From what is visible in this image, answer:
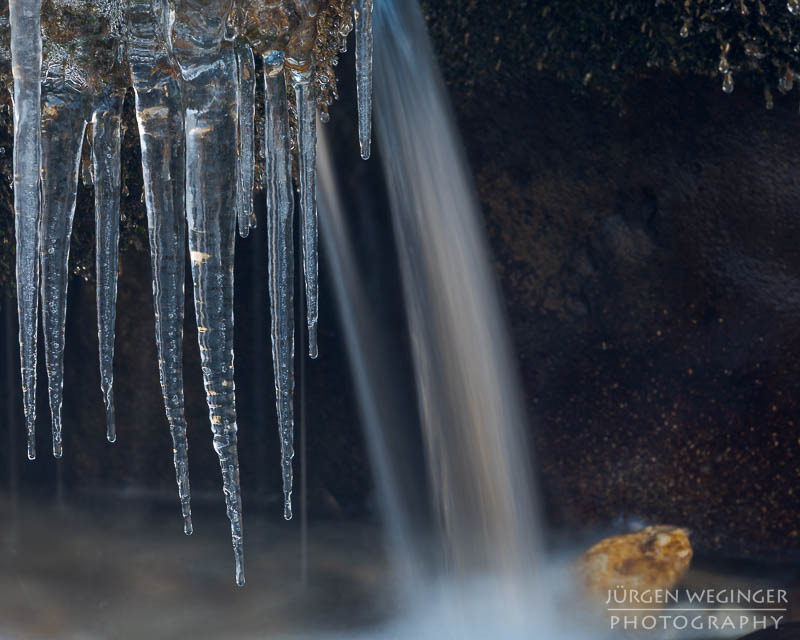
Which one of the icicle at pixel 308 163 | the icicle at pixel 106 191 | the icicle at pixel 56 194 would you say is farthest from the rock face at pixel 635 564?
the icicle at pixel 56 194

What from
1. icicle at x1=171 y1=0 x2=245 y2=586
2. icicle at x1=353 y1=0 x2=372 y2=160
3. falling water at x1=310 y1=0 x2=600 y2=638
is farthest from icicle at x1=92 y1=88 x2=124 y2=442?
falling water at x1=310 y1=0 x2=600 y2=638

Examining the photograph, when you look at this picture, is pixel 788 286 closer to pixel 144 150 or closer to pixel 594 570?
pixel 594 570

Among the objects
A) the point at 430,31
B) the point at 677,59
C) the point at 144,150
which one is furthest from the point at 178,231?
the point at 677,59

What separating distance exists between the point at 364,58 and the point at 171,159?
1.35 meters

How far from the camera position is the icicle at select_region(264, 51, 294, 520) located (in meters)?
3.88

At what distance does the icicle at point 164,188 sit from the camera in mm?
3562

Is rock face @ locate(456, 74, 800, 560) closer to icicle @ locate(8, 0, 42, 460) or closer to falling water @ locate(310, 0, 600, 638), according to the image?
falling water @ locate(310, 0, 600, 638)

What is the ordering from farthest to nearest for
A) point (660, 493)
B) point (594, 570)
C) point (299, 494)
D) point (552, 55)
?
point (299, 494)
point (660, 493)
point (552, 55)
point (594, 570)

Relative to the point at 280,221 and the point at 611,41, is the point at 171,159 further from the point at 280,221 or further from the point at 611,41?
the point at 611,41

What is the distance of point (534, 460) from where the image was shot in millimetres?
7613

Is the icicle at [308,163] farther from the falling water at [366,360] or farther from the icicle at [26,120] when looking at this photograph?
the falling water at [366,360]

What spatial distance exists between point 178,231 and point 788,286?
529cm

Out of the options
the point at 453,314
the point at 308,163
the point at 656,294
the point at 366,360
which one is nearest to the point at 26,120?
the point at 308,163

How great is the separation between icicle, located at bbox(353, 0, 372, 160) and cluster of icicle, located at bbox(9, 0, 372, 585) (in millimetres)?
324
